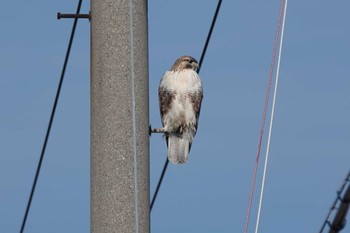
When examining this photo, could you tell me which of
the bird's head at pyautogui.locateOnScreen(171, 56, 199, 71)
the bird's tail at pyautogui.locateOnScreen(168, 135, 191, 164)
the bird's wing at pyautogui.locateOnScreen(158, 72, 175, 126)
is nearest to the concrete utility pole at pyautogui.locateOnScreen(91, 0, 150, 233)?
the bird's tail at pyautogui.locateOnScreen(168, 135, 191, 164)

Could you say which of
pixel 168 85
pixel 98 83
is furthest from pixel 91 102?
pixel 168 85

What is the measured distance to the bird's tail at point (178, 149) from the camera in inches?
416

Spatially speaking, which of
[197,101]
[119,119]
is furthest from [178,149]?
[119,119]

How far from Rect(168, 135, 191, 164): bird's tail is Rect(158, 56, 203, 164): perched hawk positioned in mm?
42

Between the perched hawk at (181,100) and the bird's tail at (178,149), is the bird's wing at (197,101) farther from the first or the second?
the bird's tail at (178,149)

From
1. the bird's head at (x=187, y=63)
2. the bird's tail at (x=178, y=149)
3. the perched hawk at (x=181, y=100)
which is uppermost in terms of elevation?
the bird's head at (x=187, y=63)

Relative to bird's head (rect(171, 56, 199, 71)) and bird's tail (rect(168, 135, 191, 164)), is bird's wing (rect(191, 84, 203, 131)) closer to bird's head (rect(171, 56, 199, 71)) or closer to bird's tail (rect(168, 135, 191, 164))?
bird's head (rect(171, 56, 199, 71))

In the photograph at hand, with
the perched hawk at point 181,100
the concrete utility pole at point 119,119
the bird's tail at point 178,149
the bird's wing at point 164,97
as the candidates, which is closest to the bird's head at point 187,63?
the perched hawk at point 181,100

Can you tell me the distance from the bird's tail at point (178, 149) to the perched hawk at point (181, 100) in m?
0.04

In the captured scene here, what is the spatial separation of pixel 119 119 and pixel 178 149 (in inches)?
87.7

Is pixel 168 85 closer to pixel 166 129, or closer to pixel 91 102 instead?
pixel 166 129

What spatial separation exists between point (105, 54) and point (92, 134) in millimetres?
571

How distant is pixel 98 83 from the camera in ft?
28.2

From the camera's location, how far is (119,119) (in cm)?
841
